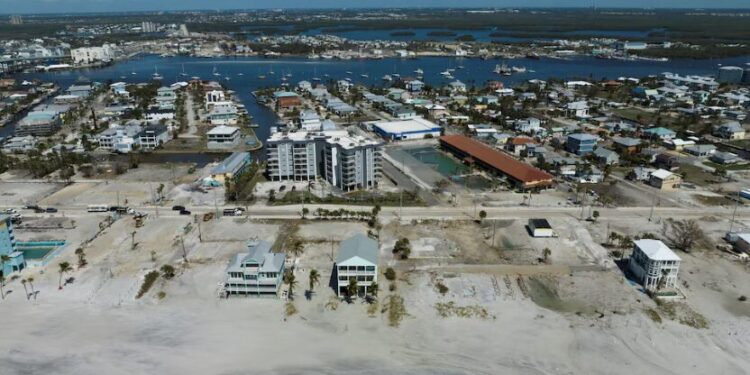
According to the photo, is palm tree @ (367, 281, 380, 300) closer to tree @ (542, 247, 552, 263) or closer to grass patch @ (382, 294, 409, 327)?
grass patch @ (382, 294, 409, 327)

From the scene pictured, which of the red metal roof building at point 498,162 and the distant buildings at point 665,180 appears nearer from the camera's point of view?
the red metal roof building at point 498,162

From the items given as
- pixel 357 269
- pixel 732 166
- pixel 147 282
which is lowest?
pixel 147 282

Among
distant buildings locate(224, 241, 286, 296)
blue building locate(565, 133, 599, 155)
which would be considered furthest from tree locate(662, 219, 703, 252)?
distant buildings locate(224, 241, 286, 296)

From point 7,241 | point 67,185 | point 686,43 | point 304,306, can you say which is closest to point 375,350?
point 304,306

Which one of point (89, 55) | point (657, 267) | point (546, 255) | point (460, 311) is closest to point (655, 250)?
point (657, 267)

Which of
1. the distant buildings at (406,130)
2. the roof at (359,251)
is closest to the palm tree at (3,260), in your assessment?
the roof at (359,251)

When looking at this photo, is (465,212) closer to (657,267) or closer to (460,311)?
(460,311)

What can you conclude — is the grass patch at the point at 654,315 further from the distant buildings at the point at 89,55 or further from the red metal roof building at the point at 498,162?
the distant buildings at the point at 89,55
